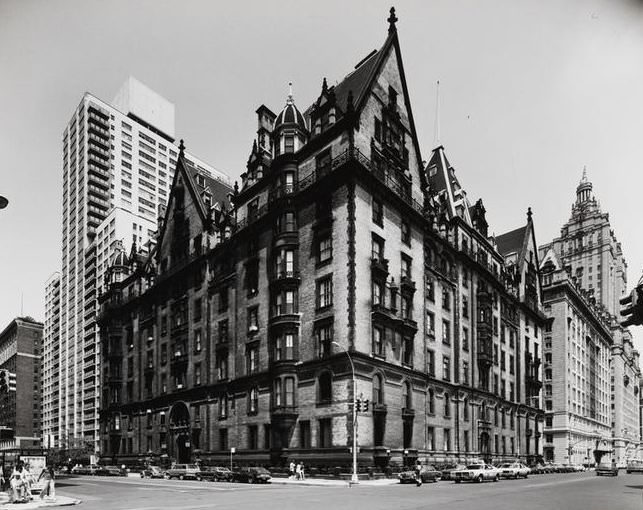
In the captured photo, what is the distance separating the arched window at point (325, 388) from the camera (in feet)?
157

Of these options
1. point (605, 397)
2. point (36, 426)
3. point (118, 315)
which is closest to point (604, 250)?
point (605, 397)

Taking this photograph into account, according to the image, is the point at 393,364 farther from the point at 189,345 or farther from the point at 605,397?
the point at 605,397

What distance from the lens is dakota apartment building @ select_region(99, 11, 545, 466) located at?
161ft

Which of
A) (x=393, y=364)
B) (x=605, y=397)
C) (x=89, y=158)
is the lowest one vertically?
(x=605, y=397)

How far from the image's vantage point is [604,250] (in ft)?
500

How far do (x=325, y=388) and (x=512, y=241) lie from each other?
57.6 meters

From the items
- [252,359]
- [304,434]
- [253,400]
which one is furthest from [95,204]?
[304,434]

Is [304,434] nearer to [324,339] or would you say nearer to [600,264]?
[324,339]

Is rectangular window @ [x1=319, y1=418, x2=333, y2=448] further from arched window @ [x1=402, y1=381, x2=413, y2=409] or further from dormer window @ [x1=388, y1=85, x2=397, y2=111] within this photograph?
dormer window @ [x1=388, y1=85, x2=397, y2=111]

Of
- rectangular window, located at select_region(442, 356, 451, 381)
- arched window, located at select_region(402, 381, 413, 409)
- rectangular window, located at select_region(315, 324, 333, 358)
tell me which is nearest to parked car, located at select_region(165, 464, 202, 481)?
rectangular window, located at select_region(315, 324, 333, 358)

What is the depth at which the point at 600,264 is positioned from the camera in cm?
15400

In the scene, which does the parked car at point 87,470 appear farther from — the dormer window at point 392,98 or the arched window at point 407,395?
the dormer window at point 392,98

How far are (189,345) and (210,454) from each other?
12428mm

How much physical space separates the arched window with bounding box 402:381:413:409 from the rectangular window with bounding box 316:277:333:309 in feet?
34.0
